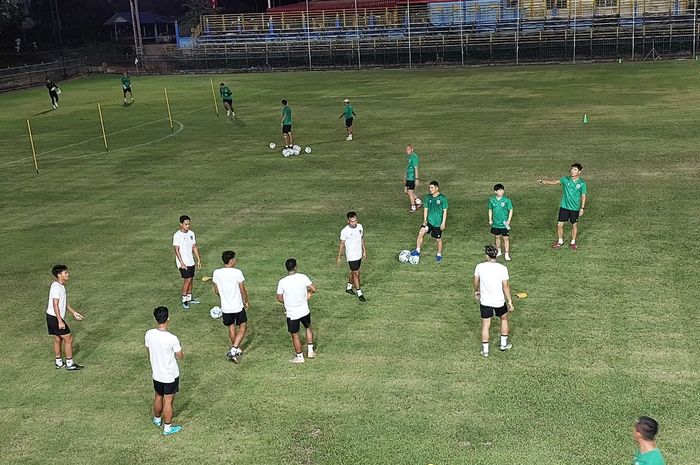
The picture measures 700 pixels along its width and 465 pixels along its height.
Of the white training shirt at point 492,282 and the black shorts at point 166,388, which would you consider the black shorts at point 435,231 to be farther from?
the black shorts at point 166,388

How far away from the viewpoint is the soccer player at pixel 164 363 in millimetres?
10789

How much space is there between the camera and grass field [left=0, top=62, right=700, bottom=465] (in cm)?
1080

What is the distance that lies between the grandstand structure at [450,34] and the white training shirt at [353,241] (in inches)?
1927

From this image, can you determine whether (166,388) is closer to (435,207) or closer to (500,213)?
(435,207)

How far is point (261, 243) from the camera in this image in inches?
775

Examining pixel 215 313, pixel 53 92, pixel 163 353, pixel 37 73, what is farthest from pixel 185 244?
pixel 37 73

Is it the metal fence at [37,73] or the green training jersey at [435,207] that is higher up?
the metal fence at [37,73]

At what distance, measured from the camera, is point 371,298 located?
15711 millimetres

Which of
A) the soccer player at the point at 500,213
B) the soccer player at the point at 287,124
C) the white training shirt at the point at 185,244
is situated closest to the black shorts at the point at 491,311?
the soccer player at the point at 500,213

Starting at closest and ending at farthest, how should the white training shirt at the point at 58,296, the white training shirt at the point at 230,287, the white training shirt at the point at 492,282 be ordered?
the white training shirt at the point at 492,282 < the white training shirt at the point at 230,287 < the white training shirt at the point at 58,296

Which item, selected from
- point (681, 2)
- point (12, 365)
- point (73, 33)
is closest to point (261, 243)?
point (12, 365)

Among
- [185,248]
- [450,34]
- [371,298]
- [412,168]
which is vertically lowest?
[371,298]

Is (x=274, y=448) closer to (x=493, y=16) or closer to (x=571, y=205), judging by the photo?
(x=571, y=205)

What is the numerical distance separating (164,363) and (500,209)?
9.06 meters
